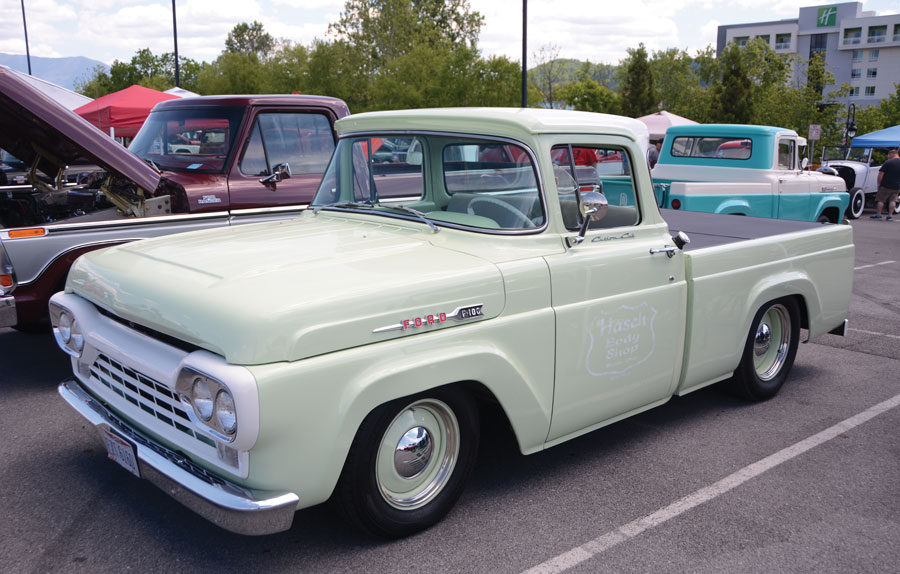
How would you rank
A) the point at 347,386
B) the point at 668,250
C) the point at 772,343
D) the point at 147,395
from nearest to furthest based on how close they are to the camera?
the point at 347,386, the point at 147,395, the point at 668,250, the point at 772,343

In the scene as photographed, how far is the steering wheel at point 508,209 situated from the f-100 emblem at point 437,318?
0.60 m

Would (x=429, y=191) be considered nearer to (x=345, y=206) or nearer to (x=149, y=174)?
(x=345, y=206)

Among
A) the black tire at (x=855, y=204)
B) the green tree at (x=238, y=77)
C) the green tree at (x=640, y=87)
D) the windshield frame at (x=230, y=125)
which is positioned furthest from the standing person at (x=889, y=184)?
the green tree at (x=640, y=87)

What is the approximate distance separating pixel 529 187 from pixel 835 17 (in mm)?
102448

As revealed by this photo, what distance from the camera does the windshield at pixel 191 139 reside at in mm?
6375

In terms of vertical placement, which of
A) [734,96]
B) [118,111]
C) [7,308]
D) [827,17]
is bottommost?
[7,308]

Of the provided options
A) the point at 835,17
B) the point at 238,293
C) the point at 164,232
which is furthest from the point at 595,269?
the point at 835,17

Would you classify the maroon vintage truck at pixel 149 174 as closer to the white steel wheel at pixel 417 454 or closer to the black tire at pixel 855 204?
the white steel wheel at pixel 417 454

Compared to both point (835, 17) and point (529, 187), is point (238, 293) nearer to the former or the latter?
point (529, 187)

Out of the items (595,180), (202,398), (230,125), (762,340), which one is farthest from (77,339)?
(762,340)

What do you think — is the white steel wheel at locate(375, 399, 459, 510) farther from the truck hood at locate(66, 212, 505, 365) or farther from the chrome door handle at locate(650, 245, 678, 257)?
the chrome door handle at locate(650, 245, 678, 257)

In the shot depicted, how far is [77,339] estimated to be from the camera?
3.42 meters

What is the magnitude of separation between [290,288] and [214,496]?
2.61 ft

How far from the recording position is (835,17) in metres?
89.0
